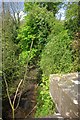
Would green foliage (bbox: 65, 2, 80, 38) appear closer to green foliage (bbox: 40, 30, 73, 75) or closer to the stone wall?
green foliage (bbox: 40, 30, 73, 75)

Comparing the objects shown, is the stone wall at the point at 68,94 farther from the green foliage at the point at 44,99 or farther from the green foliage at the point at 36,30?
Answer: the green foliage at the point at 36,30

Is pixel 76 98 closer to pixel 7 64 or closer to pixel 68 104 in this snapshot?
pixel 68 104

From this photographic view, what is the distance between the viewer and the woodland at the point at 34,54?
2.88 meters

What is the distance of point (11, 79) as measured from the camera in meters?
2.96

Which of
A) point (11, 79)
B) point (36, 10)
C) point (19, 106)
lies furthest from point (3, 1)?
point (19, 106)

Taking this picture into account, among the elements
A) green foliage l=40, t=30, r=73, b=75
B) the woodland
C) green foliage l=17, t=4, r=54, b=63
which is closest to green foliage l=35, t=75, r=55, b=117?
the woodland

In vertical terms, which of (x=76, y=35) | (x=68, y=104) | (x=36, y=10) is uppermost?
(x=36, y=10)

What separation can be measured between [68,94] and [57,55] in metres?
1.10

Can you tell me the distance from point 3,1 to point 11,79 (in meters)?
1.03

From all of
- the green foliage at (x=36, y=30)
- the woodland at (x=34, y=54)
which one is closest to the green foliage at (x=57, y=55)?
the woodland at (x=34, y=54)

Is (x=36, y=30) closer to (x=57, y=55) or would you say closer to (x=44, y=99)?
(x=57, y=55)

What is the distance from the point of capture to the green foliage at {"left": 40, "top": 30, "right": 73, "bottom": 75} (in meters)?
2.92

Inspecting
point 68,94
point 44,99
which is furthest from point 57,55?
point 68,94

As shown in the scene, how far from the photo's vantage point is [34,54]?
117 inches
